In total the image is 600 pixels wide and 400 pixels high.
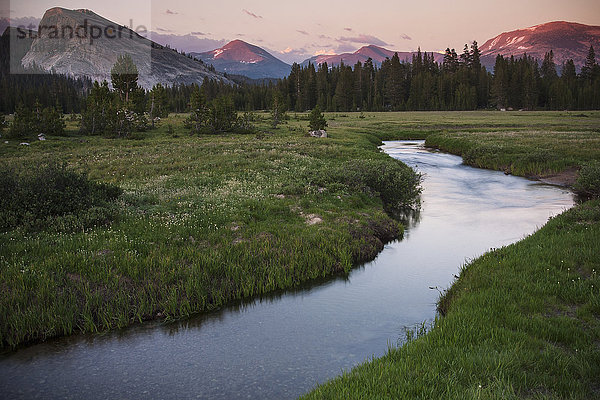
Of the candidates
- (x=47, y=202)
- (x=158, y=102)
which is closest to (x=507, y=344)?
(x=47, y=202)

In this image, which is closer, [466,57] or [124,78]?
[124,78]

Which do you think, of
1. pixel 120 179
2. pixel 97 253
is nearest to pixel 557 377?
pixel 97 253

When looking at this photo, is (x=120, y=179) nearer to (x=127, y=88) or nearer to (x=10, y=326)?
(x=10, y=326)

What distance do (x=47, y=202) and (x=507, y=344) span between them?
14.9 metres

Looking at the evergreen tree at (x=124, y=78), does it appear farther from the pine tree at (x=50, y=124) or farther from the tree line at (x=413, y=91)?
the tree line at (x=413, y=91)

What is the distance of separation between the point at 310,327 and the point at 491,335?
4.29m

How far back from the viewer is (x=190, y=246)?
13.2 m

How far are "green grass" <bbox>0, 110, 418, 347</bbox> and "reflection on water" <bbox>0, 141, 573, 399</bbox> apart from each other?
599 mm

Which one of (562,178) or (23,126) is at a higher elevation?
(23,126)

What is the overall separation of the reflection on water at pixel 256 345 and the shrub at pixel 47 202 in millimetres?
6164

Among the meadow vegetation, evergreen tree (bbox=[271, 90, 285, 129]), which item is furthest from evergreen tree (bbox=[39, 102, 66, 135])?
the meadow vegetation

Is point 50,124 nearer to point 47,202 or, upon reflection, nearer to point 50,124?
point 50,124

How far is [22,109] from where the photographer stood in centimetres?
5453

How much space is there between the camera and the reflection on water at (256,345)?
770 centimetres
